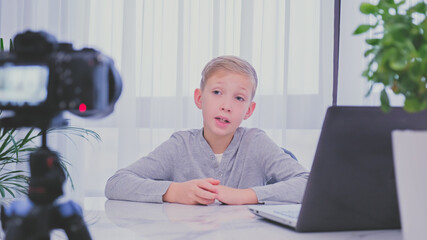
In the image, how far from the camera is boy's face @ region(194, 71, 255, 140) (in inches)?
66.9

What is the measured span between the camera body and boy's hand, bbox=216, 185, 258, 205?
791 millimetres

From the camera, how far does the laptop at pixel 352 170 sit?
2.24 feet

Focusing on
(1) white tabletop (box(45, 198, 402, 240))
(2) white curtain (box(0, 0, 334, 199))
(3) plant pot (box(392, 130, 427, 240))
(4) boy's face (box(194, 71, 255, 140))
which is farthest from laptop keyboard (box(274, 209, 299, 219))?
(2) white curtain (box(0, 0, 334, 199))

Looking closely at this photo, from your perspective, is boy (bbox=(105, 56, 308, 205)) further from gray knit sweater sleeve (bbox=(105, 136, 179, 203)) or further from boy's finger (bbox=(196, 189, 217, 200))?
boy's finger (bbox=(196, 189, 217, 200))

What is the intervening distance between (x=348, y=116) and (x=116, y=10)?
280 centimetres

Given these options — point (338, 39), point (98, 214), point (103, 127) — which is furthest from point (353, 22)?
point (98, 214)

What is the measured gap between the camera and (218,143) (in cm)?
182

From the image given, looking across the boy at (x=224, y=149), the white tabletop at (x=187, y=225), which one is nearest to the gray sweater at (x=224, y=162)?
the boy at (x=224, y=149)

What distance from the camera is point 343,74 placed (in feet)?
10.00

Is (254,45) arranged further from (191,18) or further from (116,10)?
(116,10)

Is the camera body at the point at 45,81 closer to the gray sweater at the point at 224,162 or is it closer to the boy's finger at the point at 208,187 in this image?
the boy's finger at the point at 208,187

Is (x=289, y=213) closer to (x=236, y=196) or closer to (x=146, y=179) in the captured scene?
(x=236, y=196)

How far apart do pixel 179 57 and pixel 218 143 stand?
144 centimetres

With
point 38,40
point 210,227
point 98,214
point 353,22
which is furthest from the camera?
point 353,22
